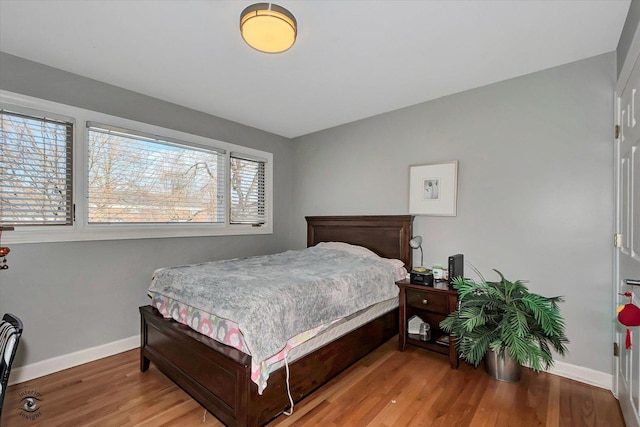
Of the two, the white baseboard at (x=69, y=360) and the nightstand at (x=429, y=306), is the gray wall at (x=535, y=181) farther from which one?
the white baseboard at (x=69, y=360)

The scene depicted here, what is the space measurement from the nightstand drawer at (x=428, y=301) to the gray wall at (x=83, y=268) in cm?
231

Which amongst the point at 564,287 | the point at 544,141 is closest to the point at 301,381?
the point at 564,287

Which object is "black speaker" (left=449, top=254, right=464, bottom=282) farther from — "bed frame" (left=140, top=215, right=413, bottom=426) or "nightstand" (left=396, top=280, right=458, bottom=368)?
"bed frame" (left=140, top=215, right=413, bottom=426)

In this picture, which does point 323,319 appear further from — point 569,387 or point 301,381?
point 569,387

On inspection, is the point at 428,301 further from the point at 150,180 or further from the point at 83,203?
the point at 83,203

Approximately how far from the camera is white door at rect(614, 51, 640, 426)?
1.56 m

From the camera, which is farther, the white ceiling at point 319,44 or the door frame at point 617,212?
the door frame at point 617,212

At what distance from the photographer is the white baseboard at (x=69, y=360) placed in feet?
7.39

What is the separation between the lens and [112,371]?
2.42 m

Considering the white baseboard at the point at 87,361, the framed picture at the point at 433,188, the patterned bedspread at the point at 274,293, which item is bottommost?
the white baseboard at the point at 87,361

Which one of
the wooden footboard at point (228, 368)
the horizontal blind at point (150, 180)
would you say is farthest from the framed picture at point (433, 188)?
the horizontal blind at point (150, 180)

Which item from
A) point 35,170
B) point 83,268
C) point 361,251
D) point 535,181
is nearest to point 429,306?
point 361,251

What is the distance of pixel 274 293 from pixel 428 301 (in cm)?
152

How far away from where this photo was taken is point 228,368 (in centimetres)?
167
